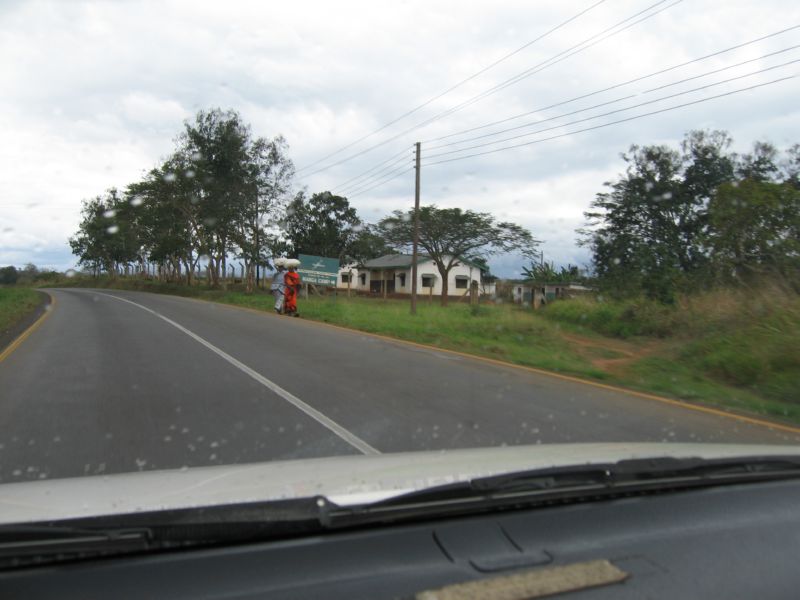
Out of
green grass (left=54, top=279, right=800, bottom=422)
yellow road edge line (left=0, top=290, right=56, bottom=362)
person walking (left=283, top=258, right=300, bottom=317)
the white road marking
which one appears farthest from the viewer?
person walking (left=283, top=258, right=300, bottom=317)

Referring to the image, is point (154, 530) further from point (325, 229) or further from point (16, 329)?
point (325, 229)

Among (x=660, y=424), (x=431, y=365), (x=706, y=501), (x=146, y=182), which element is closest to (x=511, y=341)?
(x=431, y=365)

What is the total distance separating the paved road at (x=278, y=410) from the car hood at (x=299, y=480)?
2.31 m

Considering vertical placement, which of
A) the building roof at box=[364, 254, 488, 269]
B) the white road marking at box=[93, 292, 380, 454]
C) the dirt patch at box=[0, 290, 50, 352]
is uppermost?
the building roof at box=[364, 254, 488, 269]

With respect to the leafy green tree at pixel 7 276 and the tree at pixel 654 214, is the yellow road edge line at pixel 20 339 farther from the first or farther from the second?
the leafy green tree at pixel 7 276

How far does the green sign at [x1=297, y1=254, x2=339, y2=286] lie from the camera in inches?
1298

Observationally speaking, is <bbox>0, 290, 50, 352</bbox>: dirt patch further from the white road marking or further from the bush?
the bush

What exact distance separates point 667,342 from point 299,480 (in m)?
15.1

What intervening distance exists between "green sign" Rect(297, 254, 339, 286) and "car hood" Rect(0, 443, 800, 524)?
29900mm

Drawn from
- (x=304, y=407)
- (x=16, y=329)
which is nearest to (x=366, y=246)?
(x=16, y=329)

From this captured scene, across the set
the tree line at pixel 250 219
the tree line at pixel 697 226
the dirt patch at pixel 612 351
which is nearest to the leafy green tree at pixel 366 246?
the tree line at pixel 250 219

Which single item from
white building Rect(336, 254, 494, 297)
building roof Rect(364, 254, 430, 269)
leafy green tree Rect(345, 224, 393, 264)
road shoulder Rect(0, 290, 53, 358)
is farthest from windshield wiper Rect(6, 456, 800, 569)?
building roof Rect(364, 254, 430, 269)

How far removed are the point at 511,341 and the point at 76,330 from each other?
36.9 feet

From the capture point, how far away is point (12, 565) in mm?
1960
